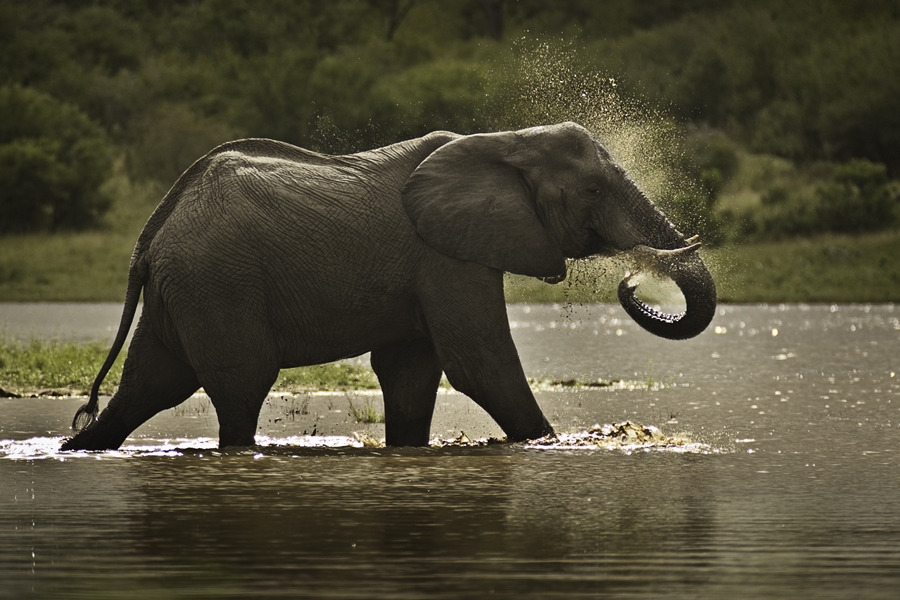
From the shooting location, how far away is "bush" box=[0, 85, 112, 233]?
3888cm

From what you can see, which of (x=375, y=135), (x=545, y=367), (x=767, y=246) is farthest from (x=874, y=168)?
(x=545, y=367)

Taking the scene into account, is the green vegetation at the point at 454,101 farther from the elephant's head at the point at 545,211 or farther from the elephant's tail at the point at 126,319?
the elephant's tail at the point at 126,319

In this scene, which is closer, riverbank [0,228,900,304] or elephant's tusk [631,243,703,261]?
elephant's tusk [631,243,703,261]

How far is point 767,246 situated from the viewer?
37562mm

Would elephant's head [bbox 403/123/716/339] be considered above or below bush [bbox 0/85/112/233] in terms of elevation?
below

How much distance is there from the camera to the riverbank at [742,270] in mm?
34969

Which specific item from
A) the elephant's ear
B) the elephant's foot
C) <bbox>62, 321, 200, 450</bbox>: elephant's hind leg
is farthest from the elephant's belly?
the elephant's foot

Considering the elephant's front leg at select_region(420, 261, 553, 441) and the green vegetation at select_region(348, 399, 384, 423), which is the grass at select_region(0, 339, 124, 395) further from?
the elephant's front leg at select_region(420, 261, 553, 441)

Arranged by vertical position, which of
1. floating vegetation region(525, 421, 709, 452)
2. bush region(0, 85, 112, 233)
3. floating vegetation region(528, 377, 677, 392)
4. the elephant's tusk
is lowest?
floating vegetation region(525, 421, 709, 452)

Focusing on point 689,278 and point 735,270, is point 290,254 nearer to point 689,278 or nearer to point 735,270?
point 689,278

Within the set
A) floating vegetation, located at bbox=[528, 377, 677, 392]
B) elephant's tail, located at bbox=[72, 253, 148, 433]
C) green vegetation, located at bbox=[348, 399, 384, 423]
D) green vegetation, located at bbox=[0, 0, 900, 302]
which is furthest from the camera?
green vegetation, located at bbox=[0, 0, 900, 302]

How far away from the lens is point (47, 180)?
39.2 meters

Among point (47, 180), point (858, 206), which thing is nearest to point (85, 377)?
point (47, 180)

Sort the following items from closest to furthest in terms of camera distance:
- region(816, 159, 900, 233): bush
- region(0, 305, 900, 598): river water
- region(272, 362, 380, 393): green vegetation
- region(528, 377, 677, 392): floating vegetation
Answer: region(0, 305, 900, 598): river water, region(272, 362, 380, 393): green vegetation, region(528, 377, 677, 392): floating vegetation, region(816, 159, 900, 233): bush
